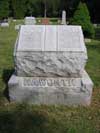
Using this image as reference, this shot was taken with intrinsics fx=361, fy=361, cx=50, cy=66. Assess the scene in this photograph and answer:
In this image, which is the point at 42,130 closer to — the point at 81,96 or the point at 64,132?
the point at 64,132

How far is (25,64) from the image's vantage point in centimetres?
638

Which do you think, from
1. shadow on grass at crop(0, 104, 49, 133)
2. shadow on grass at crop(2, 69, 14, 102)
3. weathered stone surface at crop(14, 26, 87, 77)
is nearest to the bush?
shadow on grass at crop(2, 69, 14, 102)

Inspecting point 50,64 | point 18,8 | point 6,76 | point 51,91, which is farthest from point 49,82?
point 18,8

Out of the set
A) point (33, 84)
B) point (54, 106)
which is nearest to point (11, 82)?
point (33, 84)

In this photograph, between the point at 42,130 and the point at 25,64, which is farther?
the point at 25,64

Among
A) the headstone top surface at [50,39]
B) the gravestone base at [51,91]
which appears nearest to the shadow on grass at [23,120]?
the gravestone base at [51,91]

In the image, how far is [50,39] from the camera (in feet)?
21.7

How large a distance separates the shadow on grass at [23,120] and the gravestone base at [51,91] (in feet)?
0.73

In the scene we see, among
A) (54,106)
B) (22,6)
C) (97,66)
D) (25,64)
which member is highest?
(25,64)

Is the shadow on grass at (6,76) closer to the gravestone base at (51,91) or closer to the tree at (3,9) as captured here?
the gravestone base at (51,91)

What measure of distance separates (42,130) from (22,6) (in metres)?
46.6

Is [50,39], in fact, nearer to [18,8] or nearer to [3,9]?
[3,9]

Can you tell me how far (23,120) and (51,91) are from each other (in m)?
0.94

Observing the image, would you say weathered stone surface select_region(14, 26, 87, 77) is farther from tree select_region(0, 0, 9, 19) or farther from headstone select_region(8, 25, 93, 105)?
tree select_region(0, 0, 9, 19)
